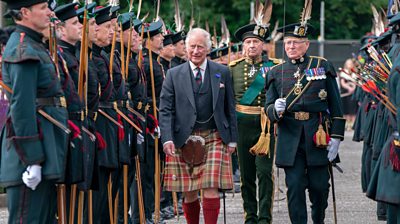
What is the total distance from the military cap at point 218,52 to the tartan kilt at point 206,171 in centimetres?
718

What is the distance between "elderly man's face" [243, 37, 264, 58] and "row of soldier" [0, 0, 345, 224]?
1 cm

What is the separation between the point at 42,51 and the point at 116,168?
2372 mm

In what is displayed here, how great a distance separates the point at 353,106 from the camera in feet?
117

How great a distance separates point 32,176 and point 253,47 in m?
5.78

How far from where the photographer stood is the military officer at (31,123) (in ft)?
27.3

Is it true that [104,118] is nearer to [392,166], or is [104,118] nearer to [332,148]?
[332,148]

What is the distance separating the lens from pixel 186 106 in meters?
11.5

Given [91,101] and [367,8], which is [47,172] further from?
[367,8]

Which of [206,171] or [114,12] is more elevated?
[114,12]

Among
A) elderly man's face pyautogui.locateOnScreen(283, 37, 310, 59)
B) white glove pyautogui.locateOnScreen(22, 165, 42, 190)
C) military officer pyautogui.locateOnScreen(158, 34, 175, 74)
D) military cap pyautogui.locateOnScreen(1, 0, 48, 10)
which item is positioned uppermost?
military cap pyautogui.locateOnScreen(1, 0, 48, 10)

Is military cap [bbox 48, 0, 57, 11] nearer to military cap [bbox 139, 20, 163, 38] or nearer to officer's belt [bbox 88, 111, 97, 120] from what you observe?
officer's belt [bbox 88, 111, 97, 120]

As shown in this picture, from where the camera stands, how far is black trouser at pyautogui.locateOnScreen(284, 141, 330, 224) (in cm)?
1173

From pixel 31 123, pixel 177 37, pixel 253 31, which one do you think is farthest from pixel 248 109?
pixel 31 123

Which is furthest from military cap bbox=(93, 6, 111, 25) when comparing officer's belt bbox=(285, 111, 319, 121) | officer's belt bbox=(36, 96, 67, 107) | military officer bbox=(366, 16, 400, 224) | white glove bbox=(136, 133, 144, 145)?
military officer bbox=(366, 16, 400, 224)
